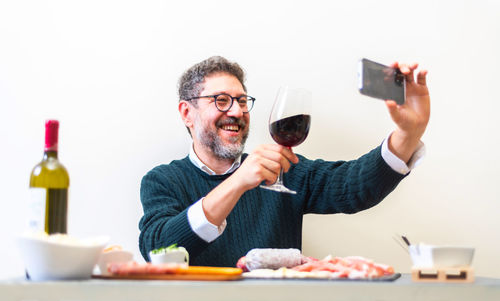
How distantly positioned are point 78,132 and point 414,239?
144 centimetres

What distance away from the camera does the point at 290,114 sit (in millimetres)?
1367

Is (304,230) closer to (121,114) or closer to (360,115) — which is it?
(360,115)

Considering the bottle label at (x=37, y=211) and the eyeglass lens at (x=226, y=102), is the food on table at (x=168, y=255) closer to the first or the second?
the bottle label at (x=37, y=211)

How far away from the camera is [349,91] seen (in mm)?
2357

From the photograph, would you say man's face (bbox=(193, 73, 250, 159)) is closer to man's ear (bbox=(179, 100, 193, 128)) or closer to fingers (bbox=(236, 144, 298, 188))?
man's ear (bbox=(179, 100, 193, 128))

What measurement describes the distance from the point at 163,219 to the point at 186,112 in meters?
Result: 0.65

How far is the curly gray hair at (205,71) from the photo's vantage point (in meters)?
2.27

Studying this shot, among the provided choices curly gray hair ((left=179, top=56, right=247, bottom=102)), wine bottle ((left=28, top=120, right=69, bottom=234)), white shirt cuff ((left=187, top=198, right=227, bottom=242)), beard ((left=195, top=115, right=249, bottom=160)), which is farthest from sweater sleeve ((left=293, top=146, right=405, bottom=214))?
wine bottle ((left=28, top=120, right=69, bottom=234))

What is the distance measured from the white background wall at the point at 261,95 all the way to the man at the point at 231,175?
136 mm

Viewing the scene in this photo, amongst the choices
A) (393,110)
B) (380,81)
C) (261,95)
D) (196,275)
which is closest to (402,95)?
(380,81)

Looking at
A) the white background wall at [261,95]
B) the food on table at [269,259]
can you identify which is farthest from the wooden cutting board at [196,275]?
the white background wall at [261,95]

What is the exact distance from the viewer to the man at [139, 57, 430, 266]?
178cm

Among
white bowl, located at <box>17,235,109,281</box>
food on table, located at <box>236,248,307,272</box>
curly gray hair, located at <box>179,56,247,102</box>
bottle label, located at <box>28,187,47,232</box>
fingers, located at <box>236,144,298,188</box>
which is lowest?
food on table, located at <box>236,248,307,272</box>

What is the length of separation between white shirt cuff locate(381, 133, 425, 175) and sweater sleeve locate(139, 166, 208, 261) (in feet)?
2.04
